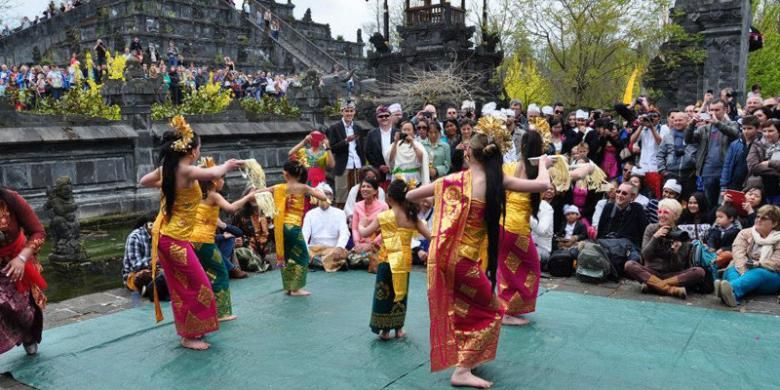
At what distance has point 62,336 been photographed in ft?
19.2

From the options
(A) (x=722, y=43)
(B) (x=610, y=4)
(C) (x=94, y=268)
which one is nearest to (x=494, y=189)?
(C) (x=94, y=268)

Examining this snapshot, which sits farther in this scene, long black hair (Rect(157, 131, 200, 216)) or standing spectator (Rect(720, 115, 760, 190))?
standing spectator (Rect(720, 115, 760, 190))

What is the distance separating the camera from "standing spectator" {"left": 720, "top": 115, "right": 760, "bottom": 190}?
791 cm

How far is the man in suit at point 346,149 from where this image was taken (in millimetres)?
10047

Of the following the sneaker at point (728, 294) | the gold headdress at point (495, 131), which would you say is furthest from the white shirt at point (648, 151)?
the gold headdress at point (495, 131)

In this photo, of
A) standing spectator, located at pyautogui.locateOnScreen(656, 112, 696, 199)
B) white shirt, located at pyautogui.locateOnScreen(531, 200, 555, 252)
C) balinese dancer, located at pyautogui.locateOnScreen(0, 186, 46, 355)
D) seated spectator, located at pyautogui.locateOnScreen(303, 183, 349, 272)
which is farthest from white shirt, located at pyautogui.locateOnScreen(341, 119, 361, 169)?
balinese dancer, located at pyautogui.locateOnScreen(0, 186, 46, 355)

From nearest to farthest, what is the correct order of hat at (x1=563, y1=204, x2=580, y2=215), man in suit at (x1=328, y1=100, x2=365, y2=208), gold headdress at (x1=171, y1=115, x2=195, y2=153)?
gold headdress at (x1=171, y1=115, x2=195, y2=153), hat at (x1=563, y1=204, x2=580, y2=215), man in suit at (x1=328, y1=100, x2=365, y2=208)

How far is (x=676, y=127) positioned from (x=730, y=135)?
87 centimetres

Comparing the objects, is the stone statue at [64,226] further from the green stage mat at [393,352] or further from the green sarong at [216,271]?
the green sarong at [216,271]

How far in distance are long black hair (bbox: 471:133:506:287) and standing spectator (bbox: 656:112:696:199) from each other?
17.4 feet

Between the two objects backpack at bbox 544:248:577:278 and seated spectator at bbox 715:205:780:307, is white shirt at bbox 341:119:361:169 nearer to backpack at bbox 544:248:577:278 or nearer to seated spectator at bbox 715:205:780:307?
backpack at bbox 544:248:577:278

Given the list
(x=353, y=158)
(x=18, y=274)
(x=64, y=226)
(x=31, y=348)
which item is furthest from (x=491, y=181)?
(x=64, y=226)

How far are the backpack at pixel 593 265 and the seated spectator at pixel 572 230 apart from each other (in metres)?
0.73

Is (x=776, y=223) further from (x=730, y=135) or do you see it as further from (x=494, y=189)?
(x=494, y=189)
